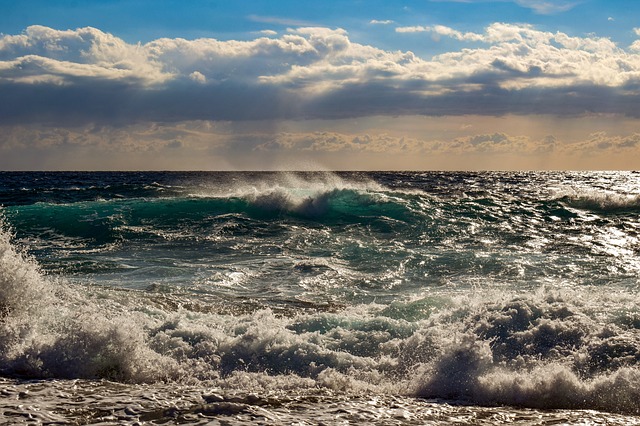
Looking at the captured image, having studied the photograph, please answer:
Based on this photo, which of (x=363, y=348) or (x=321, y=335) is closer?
(x=363, y=348)

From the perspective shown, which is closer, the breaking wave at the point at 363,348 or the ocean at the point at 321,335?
the ocean at the point at 321,335

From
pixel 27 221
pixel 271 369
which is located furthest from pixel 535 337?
pixel 27 221

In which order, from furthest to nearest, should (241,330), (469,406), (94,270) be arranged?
(94,270) → (241,330) → (469,406)

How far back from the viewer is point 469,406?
5.72 metres

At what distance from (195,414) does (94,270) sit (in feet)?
26.8

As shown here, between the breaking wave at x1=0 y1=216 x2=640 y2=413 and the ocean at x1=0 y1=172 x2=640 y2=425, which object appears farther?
the breaking wave at x1=0 y1=216 x2=640 y2=413

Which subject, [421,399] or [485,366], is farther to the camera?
[485,366]

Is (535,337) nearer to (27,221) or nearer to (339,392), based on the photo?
(339,392)

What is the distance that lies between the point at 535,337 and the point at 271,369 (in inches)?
127

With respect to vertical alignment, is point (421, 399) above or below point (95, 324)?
below

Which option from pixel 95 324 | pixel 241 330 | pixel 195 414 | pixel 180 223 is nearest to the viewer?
pixel 195 414

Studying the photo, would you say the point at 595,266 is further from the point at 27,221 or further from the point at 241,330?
the point at 27,221

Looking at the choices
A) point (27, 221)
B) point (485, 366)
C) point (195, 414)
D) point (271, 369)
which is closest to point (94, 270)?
point (271, 369)

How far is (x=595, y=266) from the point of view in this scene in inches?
509
